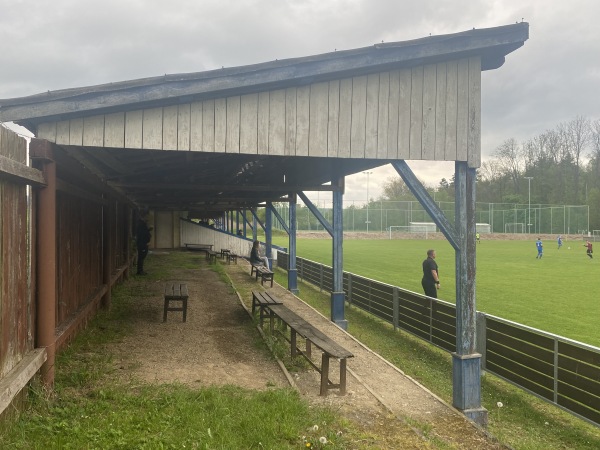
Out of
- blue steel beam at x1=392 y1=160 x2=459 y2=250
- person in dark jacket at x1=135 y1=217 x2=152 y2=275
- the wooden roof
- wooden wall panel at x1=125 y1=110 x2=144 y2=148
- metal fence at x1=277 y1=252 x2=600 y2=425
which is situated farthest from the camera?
person in dark jacket at x1=135 y1=217 x2=152 y2=275

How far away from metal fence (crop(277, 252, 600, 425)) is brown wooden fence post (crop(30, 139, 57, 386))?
17.9 feet

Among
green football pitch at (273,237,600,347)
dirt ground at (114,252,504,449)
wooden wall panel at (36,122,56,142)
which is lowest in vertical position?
green football pitch at (273,237,600,347)

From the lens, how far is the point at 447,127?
598cm

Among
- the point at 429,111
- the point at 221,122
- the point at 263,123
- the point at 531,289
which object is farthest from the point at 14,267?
the point at 531,289

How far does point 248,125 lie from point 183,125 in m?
0.69

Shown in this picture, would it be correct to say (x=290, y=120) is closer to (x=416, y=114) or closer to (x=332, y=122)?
(x=332, y=122)

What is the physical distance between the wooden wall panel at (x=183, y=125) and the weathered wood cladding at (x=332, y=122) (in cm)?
1

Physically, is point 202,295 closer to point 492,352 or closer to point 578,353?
point 492,352

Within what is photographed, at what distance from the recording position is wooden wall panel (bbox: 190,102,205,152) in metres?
5.26

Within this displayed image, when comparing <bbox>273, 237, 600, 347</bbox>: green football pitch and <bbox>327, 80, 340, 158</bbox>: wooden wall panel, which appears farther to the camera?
<bbox>273, 237, 600, 347</bbox>: green football pitch

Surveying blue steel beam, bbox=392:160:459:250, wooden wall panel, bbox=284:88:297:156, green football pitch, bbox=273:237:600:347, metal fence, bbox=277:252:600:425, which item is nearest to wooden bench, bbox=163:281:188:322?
metal fence, bbox=277:252:600:425

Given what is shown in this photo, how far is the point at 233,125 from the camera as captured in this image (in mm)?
5402

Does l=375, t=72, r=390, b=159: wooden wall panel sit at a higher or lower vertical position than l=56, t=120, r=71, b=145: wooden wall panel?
higher

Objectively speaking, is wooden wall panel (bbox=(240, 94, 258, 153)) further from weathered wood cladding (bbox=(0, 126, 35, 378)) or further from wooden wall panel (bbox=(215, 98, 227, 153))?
weathered wood cladding (bbox=(0, 126, 35, 378))
